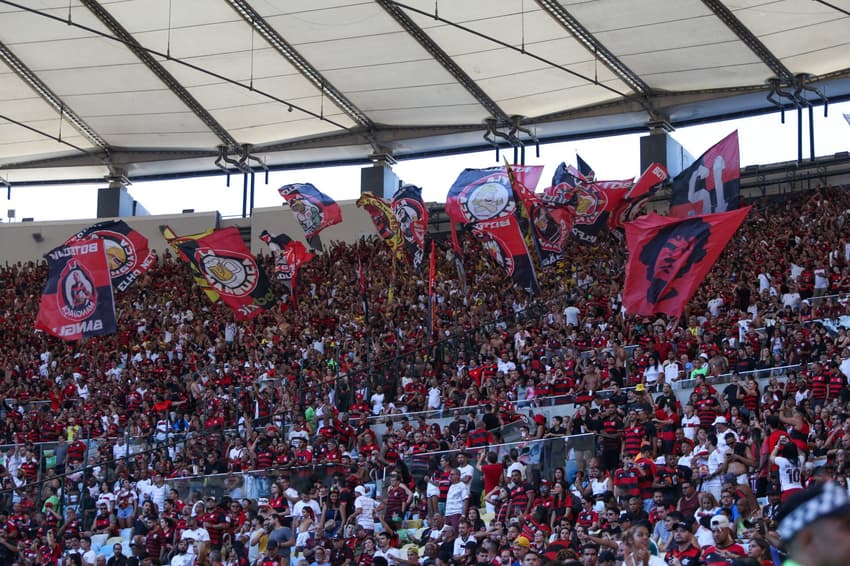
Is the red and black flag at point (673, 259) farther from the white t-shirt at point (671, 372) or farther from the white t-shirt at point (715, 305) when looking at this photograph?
the white t-shirt at point (715, 305)

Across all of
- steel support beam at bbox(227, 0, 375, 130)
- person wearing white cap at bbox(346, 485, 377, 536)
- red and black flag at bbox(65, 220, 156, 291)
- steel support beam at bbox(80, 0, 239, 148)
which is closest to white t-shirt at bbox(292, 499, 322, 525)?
person wearing white cap at bbox(346, 485, 377, 536)

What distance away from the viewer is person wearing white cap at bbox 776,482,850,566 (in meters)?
2.68

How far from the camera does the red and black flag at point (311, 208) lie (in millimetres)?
33219

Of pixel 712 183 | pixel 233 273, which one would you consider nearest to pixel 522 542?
pixel 712 183

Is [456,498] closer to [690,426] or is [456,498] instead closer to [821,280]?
[690,426]

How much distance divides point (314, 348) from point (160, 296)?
9114mm

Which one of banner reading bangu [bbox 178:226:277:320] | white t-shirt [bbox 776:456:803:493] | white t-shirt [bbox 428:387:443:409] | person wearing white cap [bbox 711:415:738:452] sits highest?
banner reading bangu [bbox 178:226:277:320]

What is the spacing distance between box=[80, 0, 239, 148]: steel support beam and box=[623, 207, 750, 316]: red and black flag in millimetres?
15664

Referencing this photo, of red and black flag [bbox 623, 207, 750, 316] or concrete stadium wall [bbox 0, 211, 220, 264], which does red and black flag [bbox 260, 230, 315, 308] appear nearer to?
concrete stadium wall [bbox 0, 211, 220, 264]

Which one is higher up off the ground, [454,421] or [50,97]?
[50,97]

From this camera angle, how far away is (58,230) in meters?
44.2

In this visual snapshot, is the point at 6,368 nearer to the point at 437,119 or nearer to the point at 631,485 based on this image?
the point at 437,119

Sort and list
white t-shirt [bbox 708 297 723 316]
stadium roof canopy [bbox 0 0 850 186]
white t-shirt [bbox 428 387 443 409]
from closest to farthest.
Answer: white t-shirt [bbox 428 387 443 409], white t-shirt [bbox 708 297 723 316], stadium roof canopy [bbox 0 0 850 186]

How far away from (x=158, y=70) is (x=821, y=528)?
35.7 meters
